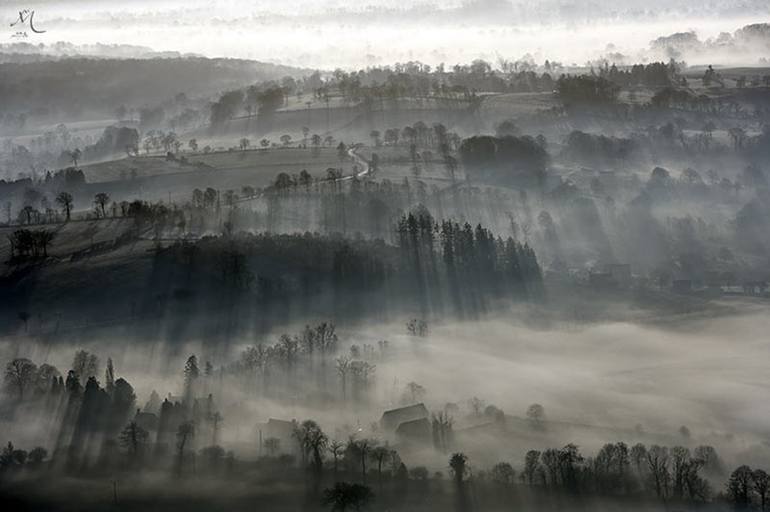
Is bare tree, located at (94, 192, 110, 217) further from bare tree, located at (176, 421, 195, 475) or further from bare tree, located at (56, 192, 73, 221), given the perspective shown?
bare tree, located at (176, 421, 195, 475)

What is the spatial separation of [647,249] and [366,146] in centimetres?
4213

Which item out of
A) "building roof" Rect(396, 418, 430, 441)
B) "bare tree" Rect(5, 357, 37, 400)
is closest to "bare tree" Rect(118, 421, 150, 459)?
"bare tree" Rect(5, 357, 37, 400)

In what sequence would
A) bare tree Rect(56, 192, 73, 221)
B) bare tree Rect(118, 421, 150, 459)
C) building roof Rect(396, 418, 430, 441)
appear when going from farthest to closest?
bare tree Rect(56, 192, 73, 221) → building roof Rect(396, 418, 430, 441) → bare tree Rect(118, 421, 150, 459)

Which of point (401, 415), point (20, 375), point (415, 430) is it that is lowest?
point (415, 430)

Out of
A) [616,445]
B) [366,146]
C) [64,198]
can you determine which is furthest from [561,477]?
[366,146]

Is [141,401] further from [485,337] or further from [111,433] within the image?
[485,337]

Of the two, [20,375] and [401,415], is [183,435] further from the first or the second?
[20,375]

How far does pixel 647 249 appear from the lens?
84000 mm

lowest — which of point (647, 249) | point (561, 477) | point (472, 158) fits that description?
point (561, 477)

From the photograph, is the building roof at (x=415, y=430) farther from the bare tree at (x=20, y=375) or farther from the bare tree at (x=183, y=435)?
the bare tree at (x=20, y=375)

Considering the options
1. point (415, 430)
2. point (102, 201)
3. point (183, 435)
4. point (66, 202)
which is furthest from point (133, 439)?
point (102, 201)

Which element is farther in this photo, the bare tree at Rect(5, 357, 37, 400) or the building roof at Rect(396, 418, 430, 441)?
the bare tree at Rect(5, 357, 37, 400)

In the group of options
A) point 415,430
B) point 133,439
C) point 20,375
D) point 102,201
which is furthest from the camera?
point 102,201

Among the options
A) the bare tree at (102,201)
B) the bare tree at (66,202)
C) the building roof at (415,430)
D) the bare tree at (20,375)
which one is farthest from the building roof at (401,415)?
the bare tree at (66,202)
